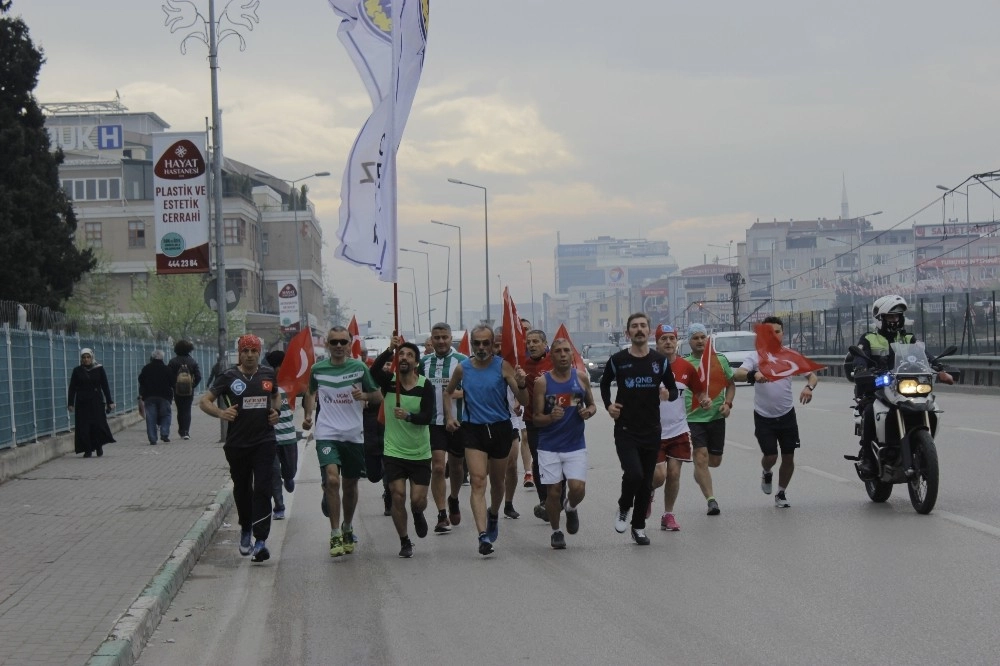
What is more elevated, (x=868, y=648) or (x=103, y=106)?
(x=103, y=106)

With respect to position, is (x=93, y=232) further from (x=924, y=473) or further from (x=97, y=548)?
(x=924, y=473)

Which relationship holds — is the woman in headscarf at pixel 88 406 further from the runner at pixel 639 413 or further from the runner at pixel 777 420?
the runner at pixel 639 413

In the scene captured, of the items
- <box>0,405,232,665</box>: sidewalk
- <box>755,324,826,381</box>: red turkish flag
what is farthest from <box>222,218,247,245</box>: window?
<box>755,324,826,381</box>: red turkish flag

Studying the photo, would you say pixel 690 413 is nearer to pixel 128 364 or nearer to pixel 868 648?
pixel 868 648

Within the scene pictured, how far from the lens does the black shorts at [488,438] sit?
10969mm

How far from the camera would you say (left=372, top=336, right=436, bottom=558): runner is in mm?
10711

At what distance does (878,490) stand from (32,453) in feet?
41.9

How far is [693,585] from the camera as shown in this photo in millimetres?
8758

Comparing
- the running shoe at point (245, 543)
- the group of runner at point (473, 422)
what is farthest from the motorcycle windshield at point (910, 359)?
the running shoe at point (245, 543)

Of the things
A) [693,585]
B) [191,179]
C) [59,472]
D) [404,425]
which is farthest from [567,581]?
[191,179]

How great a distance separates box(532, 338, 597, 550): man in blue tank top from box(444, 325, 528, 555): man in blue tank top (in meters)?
0.31

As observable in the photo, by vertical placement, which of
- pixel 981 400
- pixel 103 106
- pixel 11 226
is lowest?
pixel 981 400

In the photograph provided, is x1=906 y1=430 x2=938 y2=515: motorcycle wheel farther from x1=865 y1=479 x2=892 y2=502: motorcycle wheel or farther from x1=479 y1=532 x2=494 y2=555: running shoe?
x1=479 y1=532 x2=494 y2=555: running shoe

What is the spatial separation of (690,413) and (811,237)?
153731mm
